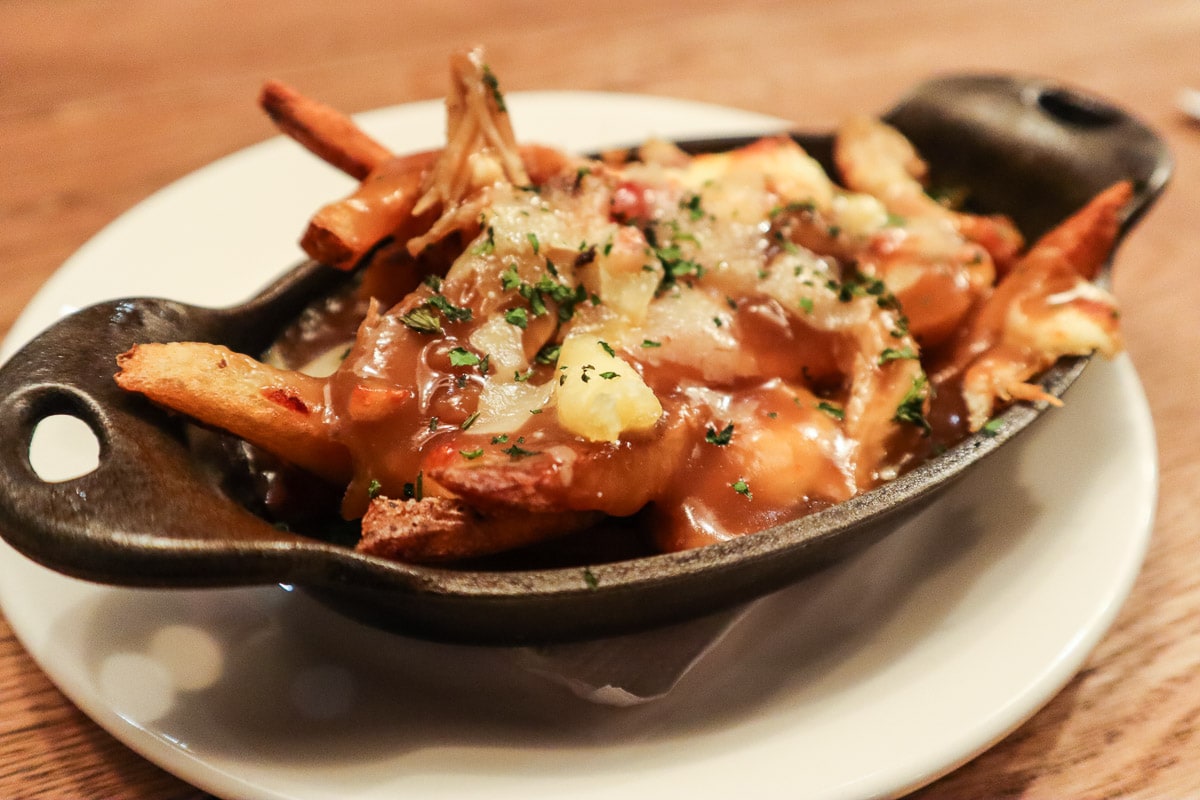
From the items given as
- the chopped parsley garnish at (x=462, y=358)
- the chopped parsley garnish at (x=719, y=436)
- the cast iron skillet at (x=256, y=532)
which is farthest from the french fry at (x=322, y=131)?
the chopped parsley garnish at (x=719, y=436)

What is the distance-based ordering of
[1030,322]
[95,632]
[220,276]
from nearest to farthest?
[95,632]
[1030,322]
[220,276]

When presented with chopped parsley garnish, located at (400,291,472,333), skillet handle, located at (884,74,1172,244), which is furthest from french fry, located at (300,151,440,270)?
skillet handle, located at (884,74,1172,244)

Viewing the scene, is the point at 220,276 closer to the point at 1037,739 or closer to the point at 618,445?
the point at 618,445

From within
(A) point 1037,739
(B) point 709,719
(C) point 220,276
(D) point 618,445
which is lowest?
(A) point 1037,739

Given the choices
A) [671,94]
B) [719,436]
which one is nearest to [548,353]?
[719,436]

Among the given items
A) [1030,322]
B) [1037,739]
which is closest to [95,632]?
[1037,739]

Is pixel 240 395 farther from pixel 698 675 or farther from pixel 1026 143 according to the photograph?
pixel 1026 143
